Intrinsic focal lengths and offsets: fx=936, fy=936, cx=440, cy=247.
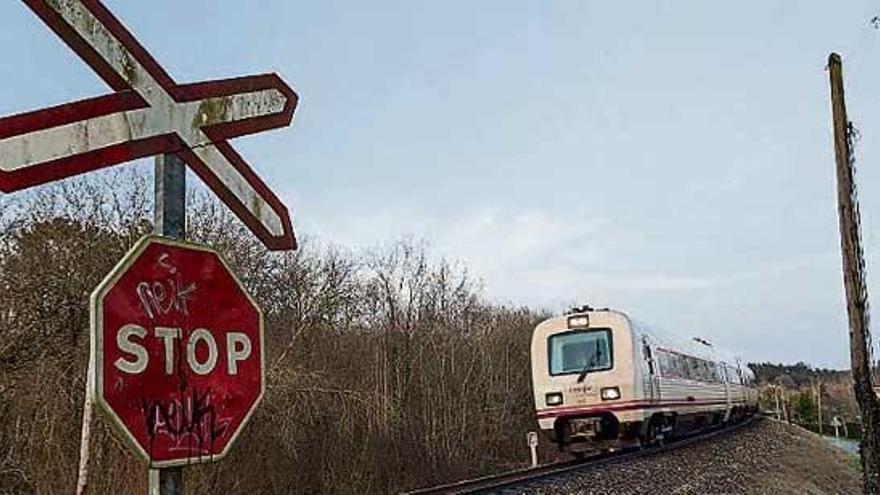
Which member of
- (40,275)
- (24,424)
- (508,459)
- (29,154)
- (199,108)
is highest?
(40,275)

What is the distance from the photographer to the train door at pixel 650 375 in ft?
62.9

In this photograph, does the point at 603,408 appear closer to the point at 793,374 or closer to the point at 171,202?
the point at 171,202

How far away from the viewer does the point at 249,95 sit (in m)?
2.60

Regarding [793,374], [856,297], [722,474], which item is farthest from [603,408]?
[793,374]

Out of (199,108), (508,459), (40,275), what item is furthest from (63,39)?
(508,459)

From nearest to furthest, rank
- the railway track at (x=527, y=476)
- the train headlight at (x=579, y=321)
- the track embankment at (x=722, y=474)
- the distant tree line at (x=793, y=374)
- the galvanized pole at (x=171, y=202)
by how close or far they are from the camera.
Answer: the galvanized pole at (x=171, y=202) → the railway track at (x=527, y=476) → the track embankment at (x=722, y=474) → the train headlight at (x=579, y=321) → the distant tree line at (x=793, y=374)

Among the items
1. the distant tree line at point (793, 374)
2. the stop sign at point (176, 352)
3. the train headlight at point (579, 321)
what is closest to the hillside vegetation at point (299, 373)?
the stop sign at point (176, 352)

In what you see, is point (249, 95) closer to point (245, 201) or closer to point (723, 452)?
point (245, 201)

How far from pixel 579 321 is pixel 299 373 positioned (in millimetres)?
5801

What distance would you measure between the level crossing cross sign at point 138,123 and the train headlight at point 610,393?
16.1 meters

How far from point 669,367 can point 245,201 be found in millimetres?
20336

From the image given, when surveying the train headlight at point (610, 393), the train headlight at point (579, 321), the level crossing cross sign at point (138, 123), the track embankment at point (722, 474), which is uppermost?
the train headlight at point (579, 321)

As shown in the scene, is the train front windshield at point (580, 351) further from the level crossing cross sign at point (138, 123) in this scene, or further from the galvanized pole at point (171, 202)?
the galvanized pole at point (171, 202)

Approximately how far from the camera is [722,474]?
53.1 ft
